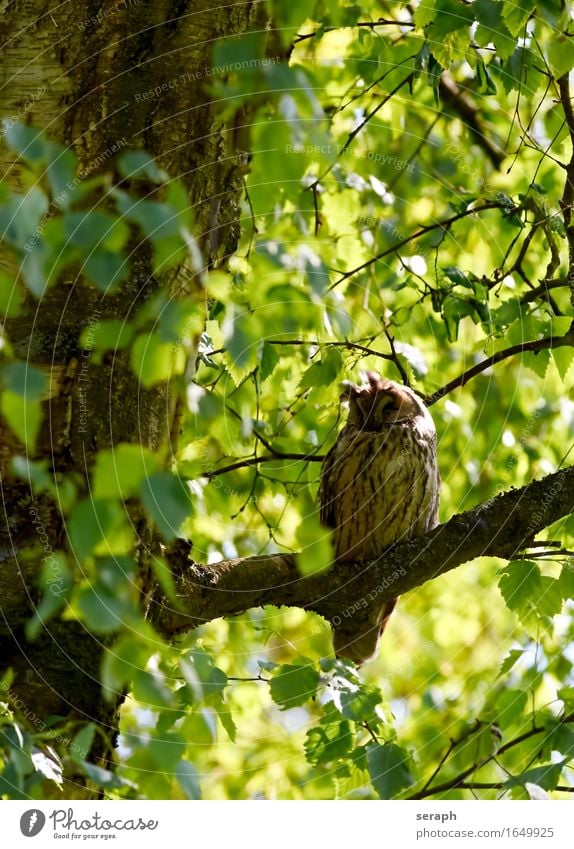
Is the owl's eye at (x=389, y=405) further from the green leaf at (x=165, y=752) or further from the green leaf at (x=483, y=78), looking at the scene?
the green leaf at (x=165, y=752)

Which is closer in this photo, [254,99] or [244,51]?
[244,51]

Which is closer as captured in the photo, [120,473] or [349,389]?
[120,473]

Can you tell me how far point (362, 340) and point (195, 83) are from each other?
3.98 ft

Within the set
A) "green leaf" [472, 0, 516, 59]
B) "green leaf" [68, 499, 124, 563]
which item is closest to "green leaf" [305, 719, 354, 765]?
"green leaf" [68, 499, 124, 563]

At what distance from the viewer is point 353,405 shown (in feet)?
9.55

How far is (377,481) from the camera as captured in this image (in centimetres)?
283

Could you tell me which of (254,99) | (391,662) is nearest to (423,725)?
(391,662)

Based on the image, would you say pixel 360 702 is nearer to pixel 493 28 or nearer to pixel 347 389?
pixel 347 389

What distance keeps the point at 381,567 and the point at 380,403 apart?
757 mm

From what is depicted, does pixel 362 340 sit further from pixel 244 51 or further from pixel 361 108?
pixel 244 51

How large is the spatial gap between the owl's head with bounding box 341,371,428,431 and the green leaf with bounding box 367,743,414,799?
3.45ft
